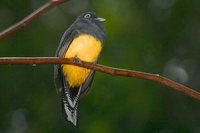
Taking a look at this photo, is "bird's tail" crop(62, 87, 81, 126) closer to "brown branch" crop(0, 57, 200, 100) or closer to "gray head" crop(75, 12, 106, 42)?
"gray head" crop(75, 12, 106, 42)

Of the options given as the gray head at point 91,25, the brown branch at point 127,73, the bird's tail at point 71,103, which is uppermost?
the gray head at point 91,25

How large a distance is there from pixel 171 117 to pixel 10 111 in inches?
75.1

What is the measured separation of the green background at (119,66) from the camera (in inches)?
344

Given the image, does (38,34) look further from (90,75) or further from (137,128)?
(90,75)

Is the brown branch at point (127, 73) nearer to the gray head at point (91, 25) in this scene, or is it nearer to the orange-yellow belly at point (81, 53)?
the orange-yellow belly at point (81, 53)

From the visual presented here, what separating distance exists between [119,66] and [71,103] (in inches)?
138

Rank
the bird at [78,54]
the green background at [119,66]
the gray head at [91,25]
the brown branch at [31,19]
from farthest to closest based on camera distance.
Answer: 1. the green background at [119,66]
2. the gray head at [91,25]
3. the bird at [78,54]
4. the brown branch at [31,19]

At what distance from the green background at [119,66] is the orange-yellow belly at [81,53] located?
2907 mm

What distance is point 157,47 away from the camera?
9.51 m

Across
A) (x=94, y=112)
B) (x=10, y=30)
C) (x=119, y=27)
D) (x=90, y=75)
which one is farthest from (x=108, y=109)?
(x=10, y=30)

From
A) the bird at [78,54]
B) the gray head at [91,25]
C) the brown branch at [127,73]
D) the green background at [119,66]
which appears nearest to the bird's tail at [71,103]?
the bird at [78,54]

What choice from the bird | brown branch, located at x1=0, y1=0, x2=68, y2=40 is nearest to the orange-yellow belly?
the bird

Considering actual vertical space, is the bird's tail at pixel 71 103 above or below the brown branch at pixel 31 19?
below

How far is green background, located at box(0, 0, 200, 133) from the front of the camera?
8.73 m
